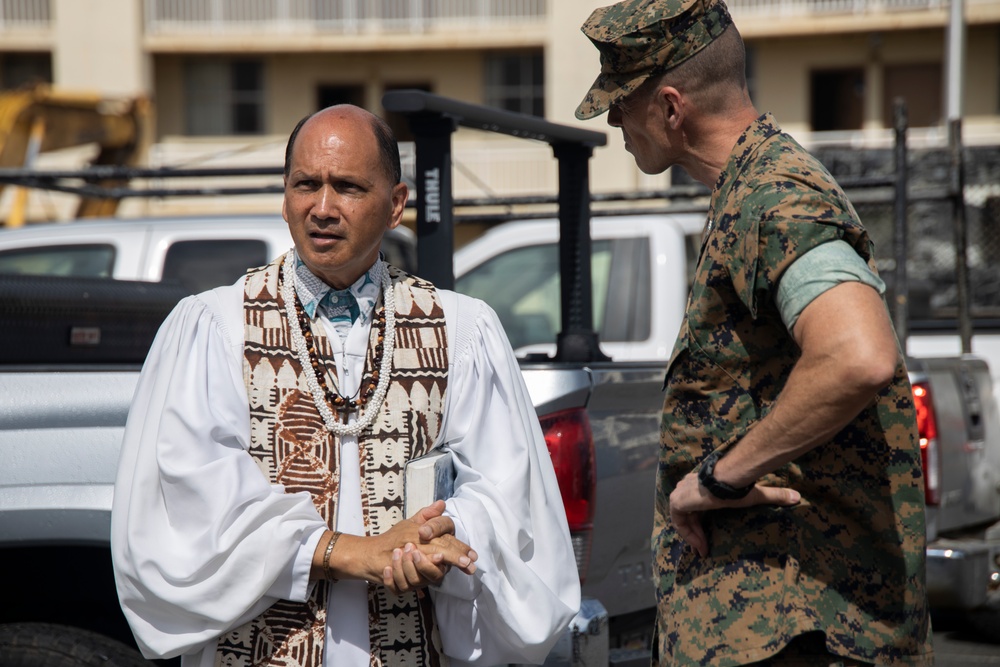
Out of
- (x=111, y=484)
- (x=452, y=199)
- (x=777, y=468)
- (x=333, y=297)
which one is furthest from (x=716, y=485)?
(x=452, y=199)

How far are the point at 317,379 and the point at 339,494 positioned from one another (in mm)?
215

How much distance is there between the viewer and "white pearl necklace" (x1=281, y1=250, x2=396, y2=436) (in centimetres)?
216

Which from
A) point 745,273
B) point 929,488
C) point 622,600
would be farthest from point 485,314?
point 929,488

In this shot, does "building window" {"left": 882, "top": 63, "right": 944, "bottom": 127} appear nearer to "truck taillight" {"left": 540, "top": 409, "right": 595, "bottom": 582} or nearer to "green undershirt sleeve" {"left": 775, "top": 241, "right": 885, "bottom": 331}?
"truck taillight" {"left": 540, "top": 409, "right": 595, "bottom": 582}

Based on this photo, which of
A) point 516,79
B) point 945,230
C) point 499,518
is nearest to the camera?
point 499,518

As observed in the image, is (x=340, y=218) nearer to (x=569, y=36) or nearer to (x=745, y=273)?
(x=745, y=273)

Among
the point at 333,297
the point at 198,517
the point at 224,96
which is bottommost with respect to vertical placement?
the point at 198,517

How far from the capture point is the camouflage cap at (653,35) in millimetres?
2176

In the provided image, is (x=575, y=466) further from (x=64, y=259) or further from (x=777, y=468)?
(x=64, y=259)

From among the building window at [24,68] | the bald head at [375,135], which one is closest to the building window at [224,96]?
the building window at [24,68]

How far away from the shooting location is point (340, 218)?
2.23m

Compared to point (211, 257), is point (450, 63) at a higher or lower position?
higher

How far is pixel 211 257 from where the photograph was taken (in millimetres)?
6797

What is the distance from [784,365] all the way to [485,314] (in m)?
0.61
